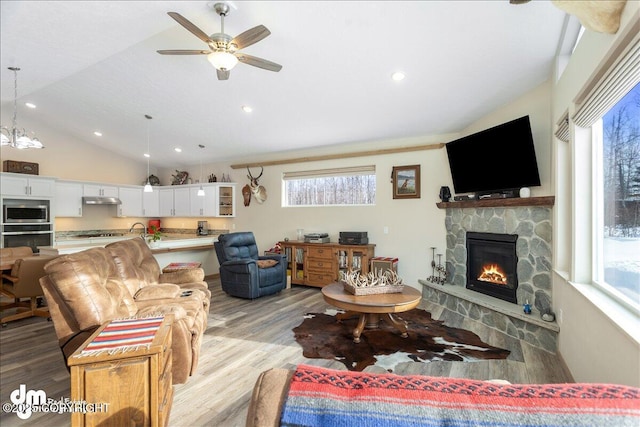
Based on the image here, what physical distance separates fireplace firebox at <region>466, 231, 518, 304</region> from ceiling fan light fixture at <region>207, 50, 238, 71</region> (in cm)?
352

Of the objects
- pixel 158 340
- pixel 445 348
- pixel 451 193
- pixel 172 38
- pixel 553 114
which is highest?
pixel 172 38

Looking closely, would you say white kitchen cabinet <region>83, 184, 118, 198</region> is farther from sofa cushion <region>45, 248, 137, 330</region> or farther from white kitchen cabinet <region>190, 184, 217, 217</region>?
sofa cushion <region>45, 248, 137, 330</region>

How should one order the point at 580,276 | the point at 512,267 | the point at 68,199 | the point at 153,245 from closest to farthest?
the point at 580,276
the point at 512,267
the point at 153,245
the point at 68,199

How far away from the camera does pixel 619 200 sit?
6.95 ft

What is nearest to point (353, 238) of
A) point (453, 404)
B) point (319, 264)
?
point (319, 264)

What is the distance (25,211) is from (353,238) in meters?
5.84

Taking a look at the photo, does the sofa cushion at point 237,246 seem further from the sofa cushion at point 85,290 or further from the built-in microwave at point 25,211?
the built-in microwave at point 25,211

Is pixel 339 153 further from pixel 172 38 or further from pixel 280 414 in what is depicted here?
pixel 280 414

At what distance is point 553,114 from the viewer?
→ 3262mm

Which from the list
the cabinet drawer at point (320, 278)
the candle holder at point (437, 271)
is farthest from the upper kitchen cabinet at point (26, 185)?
the candle holder at point (437, 271)

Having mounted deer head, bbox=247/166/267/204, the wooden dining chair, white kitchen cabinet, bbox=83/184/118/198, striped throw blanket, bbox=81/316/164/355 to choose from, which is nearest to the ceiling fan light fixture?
striped throw blanket, bbox=81/316/164/355

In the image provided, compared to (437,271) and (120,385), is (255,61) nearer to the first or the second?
(120,385)

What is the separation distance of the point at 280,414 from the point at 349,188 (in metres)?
5.20

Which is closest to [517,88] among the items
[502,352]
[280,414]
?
[502,352]
